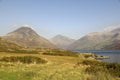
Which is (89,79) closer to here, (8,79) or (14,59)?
(8,79)

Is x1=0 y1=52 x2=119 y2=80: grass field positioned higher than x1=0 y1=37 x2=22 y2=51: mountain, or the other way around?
x1=0 y1=37 x2=22 y2=51: mountain

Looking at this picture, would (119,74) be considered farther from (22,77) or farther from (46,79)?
(22,77)

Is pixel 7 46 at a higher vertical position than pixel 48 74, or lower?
higher

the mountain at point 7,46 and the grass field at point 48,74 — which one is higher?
the mountain at point 7,46

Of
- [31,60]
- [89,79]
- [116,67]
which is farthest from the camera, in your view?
[31,60]

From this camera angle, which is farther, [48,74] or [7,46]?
[7,46]

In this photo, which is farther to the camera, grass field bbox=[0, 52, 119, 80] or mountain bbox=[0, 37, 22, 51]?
mountain bbox=[0, 37, 22, 51]

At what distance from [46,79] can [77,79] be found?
294cm

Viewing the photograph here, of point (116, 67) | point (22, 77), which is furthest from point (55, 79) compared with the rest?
point (116, 67)

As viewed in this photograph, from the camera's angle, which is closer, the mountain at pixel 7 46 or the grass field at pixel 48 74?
the grass field at pixel 48 74

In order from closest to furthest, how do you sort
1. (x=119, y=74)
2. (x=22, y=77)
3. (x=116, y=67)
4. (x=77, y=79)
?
(x=77, y=79)
(x=22, y=77)
(x=119, y=74)
(x=116, y=67)

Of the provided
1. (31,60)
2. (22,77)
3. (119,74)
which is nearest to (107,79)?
(119,74)

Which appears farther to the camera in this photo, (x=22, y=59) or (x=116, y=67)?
(x=22, y=59)

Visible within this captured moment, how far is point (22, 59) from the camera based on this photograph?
1652 inches
